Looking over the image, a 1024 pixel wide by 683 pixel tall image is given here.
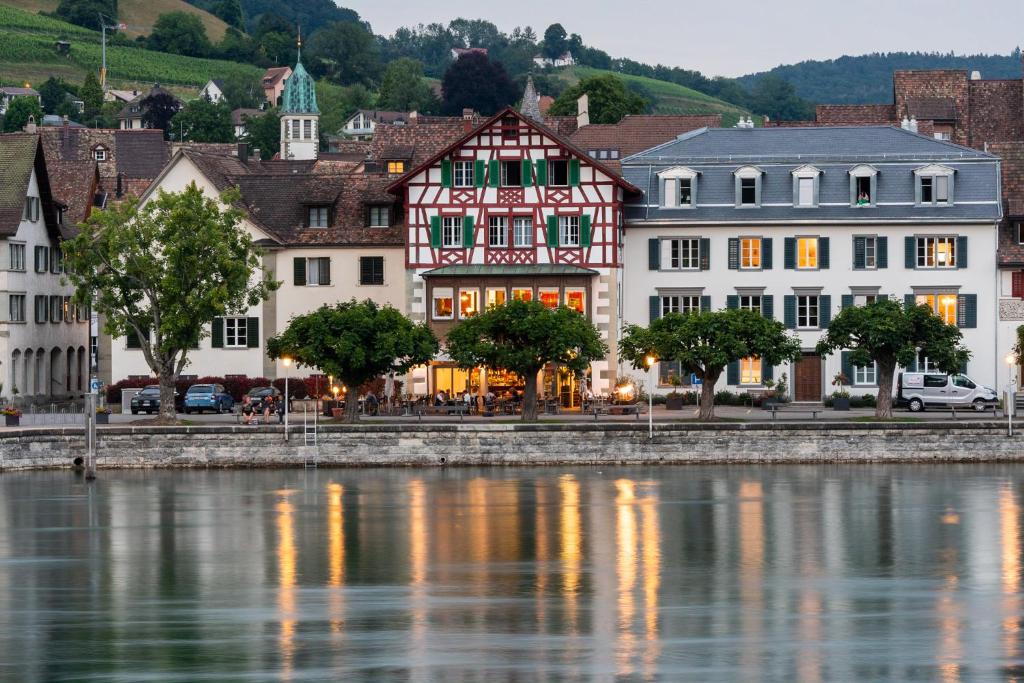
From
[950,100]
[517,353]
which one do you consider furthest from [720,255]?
[950,100]

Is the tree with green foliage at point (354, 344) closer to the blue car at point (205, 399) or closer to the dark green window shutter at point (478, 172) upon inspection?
Result: the blue car at point (205, 399)

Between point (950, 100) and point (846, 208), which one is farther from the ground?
point (950, 100)

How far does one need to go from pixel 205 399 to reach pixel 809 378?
91.3 feet

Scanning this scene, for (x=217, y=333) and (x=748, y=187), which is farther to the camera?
(x=217, y=333)

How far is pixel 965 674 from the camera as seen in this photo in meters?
42.7

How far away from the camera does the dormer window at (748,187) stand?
326 ft

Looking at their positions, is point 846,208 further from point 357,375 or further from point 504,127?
point 357,375

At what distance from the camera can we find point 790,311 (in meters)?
98.6

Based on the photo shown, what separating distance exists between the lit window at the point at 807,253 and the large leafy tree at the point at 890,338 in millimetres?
10436

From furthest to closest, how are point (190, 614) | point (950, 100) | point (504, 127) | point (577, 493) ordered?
point (950, 100) < point (504, 127) < point (577, 493) < point (190, 614)

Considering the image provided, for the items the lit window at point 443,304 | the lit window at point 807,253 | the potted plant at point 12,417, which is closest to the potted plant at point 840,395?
the lit window at point 807,253

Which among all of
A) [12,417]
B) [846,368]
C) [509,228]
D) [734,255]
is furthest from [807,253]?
[12,417]

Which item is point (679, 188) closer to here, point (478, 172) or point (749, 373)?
point (749, 373)

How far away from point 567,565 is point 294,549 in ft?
28.0
